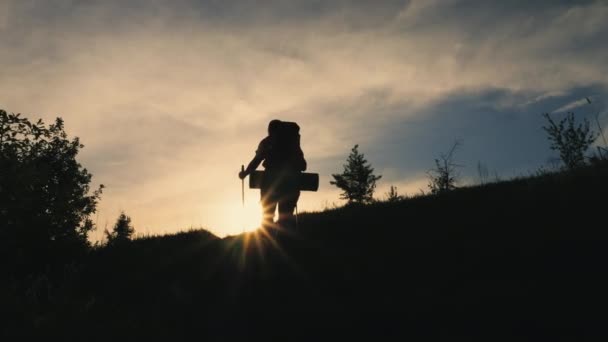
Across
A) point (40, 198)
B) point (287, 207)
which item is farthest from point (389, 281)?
point (40, 198)

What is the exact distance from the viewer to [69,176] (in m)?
33.8

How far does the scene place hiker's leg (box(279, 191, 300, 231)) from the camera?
30.1 feet

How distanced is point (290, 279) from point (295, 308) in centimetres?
121

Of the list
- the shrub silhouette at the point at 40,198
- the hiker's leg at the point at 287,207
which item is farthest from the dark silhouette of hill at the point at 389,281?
the shrub silhouette at the point at 40,198

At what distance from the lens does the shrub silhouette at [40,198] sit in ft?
54.5

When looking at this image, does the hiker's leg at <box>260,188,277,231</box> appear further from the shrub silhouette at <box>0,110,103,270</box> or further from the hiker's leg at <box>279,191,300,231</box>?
the shrub silhouette at <box>0,110,103,270</box>

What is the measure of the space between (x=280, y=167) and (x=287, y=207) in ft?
3.20

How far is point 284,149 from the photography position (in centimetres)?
925

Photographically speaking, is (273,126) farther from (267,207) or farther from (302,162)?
(267,207)

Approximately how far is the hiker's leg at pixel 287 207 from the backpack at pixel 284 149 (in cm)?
66

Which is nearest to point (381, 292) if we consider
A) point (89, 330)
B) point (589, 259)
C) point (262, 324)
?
point (262, 324)

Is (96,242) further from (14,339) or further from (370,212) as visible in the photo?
(370,212)

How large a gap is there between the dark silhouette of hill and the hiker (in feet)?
2.72

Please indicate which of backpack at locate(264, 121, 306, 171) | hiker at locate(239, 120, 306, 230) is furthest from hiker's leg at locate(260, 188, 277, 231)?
backpack at locate(264, 121, 306, 171)
